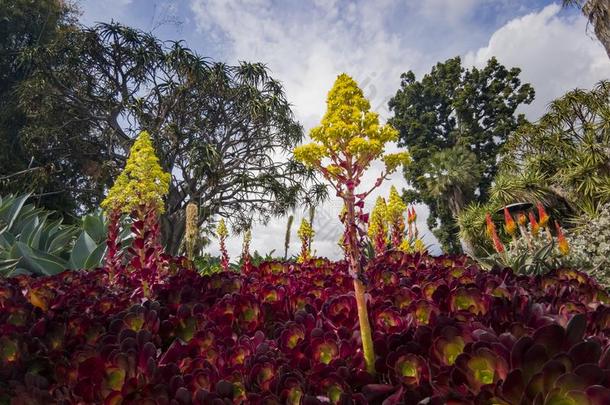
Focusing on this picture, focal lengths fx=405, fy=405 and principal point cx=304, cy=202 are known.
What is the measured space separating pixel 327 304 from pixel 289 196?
16.8m

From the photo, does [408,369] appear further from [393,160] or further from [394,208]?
[394,208]

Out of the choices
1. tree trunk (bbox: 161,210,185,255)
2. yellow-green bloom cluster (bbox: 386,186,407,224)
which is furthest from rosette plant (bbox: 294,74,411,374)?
tree trunk (bbox: 161,210,185,255)

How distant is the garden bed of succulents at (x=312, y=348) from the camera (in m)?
0.81

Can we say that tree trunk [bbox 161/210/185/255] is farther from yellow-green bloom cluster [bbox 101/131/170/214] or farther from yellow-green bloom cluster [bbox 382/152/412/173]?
yellow-green bloom cluster [bbox 382/152/412/173]

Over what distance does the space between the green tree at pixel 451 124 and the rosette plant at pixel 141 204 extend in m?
22.3

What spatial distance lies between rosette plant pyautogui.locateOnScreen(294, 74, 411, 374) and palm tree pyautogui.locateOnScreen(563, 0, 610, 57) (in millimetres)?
16968

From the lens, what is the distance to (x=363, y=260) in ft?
3.68

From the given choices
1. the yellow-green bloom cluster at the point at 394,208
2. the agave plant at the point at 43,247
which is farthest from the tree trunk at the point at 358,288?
the yellow-green bloom cluster at the point at 394,208

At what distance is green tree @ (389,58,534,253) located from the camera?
24.2m

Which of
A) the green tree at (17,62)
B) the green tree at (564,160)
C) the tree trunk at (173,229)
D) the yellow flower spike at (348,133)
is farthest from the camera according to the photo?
the tree trunk at (173,229)

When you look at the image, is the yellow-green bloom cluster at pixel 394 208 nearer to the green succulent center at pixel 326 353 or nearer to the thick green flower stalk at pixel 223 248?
the thick green flower stalk at pixel 223 248

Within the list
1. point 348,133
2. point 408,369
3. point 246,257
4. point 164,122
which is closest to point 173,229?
point 164,122

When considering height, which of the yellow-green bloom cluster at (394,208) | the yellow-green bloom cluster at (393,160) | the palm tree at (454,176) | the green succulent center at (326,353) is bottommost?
the green succulent center at (326,353)

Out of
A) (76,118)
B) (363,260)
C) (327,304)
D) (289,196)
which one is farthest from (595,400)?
(76,118)
